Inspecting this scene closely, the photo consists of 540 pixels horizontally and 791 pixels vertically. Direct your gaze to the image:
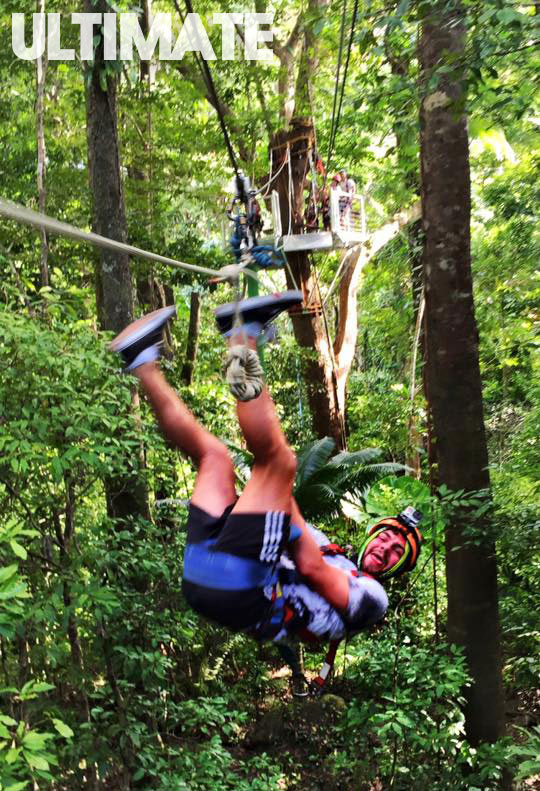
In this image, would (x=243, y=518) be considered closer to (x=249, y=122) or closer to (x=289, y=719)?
(x=289, y=719)

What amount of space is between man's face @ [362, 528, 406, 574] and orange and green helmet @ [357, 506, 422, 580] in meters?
0.02

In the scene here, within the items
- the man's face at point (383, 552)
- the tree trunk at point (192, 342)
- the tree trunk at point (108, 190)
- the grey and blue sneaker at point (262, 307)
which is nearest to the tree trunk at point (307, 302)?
the tree trunk at point (192, 342)

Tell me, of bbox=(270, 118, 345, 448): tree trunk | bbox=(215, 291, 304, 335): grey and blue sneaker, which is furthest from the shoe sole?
bbox=(270, 118, 345, 448): tree trunk

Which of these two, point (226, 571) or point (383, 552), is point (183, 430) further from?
point (383, 552)

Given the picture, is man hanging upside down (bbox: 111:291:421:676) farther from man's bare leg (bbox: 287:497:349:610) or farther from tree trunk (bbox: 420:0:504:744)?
tree trunk (bbox: 420:0:504:744)

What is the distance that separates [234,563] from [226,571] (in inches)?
1.4

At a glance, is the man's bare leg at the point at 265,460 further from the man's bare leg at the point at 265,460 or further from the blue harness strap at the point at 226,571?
the blue harness strap at the point at 226,571

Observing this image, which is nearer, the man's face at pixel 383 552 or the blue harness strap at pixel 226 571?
the blue harness strap at pixel 226 571

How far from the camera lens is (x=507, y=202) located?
8.15 meters

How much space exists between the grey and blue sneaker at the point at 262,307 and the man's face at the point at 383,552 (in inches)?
43.5

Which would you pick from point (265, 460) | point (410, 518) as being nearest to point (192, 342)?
point (410, 518)

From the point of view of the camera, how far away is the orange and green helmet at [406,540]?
277 cm

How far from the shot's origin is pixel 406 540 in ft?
9.21

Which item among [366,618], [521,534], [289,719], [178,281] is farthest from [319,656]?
[366,618]
